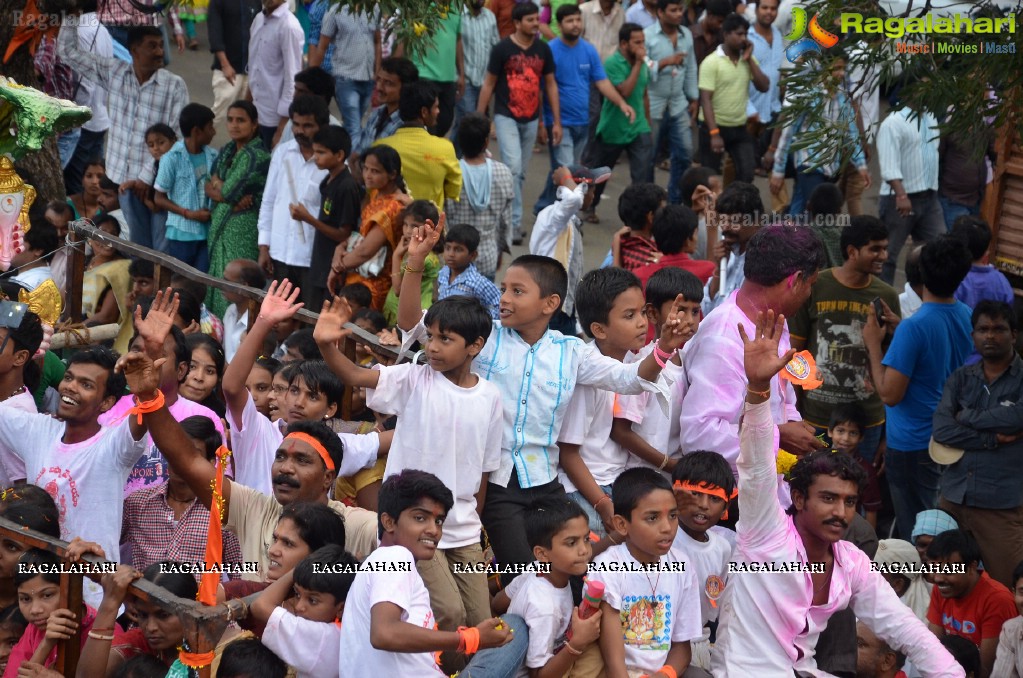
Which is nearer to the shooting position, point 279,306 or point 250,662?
point 250,662

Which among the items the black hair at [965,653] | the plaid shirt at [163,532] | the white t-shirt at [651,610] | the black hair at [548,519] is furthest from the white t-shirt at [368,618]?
the black hair at [965,653]

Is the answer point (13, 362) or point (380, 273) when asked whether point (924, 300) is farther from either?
point (13, 362)

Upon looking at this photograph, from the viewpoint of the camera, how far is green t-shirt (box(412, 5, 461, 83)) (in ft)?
34.2

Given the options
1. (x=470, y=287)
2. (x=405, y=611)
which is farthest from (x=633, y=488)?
(x=470, y=287)

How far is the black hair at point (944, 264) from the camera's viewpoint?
21.7 ft

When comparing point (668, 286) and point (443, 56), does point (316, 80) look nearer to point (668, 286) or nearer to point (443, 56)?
point (443, 56)

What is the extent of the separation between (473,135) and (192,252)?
7.06 feet

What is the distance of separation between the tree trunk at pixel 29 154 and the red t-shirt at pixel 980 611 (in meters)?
5.59

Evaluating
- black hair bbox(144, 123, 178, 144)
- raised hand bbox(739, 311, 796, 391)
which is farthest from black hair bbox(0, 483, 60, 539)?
black hair bbox(144, 123, 178, 144)

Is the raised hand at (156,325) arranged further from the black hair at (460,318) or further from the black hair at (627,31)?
the black hair at (627,31)

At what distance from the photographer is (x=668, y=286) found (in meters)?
5.20

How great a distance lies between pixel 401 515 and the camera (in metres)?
4.15

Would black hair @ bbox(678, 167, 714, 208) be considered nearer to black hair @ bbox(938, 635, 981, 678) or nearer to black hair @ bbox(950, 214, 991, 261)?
black hair @ bbox(950, 214, 991, 261)

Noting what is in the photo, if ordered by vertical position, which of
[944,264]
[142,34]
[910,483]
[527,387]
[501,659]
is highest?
[142,34]
